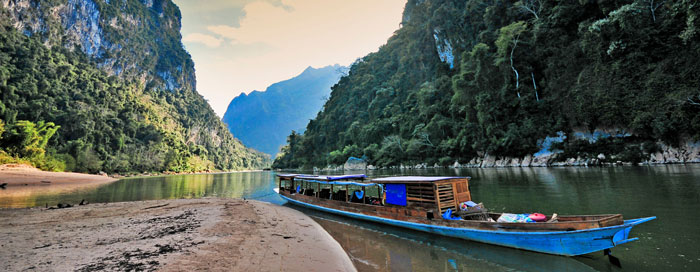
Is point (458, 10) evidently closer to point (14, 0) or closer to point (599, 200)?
point (599, 200)

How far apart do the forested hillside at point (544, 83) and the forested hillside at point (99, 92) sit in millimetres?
64003

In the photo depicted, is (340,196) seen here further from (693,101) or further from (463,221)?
(693,101)

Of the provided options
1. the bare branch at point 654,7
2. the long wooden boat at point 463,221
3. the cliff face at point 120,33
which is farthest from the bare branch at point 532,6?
the cliff face at point 120,33

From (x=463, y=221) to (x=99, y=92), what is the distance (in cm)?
12051

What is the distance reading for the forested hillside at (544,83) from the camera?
77.2 ft

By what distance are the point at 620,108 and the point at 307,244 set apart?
3475 centimetres

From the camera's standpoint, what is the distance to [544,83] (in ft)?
120

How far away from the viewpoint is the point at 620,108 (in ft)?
86.0

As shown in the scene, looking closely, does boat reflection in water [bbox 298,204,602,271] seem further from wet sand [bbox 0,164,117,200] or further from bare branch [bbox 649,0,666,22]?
wet sand [bbox 0,164,117,200]

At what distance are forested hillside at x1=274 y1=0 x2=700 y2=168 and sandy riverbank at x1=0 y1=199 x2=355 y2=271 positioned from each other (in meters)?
32.6

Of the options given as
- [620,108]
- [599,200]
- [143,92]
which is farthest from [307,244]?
[143,92]

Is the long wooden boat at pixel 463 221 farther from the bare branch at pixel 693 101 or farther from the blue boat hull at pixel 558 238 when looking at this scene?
the bare branch at pixel 693 101

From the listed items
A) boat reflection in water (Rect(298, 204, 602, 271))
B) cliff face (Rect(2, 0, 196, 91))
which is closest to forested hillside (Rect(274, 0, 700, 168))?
boat reflection in water (Rect(298, 204, 602, 271))

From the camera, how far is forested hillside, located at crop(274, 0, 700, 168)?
2352cm
